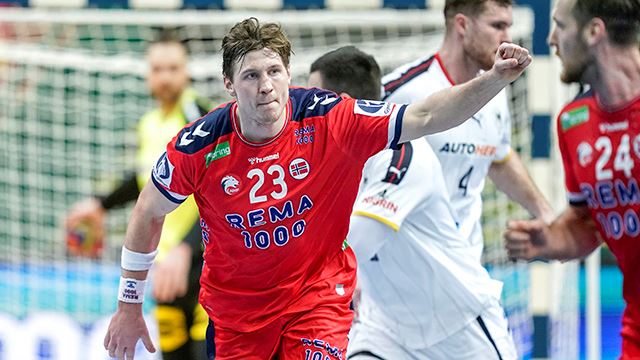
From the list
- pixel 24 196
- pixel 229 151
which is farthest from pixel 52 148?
pixel 229 151

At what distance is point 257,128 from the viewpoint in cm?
382

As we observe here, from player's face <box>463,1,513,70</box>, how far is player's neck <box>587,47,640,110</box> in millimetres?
676

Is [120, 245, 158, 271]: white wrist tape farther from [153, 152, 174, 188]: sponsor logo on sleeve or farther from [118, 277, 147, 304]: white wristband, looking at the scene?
[153, 152, 174, 188]: sponsor logo on sleeve

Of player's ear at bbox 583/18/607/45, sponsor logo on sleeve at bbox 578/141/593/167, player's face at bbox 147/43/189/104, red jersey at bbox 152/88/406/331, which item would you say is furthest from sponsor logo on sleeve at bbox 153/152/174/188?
player's face at bbox 147/43/189/104

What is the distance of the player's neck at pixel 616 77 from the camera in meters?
4.30

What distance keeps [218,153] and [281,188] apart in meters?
0.23

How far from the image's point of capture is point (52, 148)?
8.19 meters

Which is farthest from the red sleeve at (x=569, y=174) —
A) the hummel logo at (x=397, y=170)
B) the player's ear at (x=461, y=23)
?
the player's ear at (x=461, y=23)

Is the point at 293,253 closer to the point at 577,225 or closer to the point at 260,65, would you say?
the point at 260,65

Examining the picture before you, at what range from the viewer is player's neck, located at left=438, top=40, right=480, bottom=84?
16.4 ft

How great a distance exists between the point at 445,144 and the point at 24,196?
4.21m

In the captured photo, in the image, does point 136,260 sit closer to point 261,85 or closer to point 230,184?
point 230,184

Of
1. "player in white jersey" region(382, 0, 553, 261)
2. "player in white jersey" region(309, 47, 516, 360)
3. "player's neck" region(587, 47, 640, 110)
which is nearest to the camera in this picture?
"player's neck" region(587, 47, 640, 110)

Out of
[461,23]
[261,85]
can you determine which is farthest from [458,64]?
[261,85]
